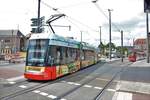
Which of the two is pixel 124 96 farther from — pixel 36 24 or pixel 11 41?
pixel 11 41

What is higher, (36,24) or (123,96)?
(36,24)

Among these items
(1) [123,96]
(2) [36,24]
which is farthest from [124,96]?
(2) [36,24]

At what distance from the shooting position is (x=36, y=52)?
58.1 ft

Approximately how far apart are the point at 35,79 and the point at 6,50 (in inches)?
3807

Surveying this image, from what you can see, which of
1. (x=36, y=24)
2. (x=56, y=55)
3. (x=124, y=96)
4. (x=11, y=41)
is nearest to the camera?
(x=124, y=96)

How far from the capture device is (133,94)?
13523 millimetres

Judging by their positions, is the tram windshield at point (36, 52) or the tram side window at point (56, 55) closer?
the tram windshield at point (36, 52)

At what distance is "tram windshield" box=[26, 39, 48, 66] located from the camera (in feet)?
57.2

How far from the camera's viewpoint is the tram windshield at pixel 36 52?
1742cm

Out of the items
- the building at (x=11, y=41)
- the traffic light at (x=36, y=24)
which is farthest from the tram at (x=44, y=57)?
the building at (x=11, y=41)

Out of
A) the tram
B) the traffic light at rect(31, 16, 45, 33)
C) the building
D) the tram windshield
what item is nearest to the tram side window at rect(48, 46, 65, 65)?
the tram

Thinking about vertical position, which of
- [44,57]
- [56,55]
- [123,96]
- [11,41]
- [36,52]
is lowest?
[123,96]

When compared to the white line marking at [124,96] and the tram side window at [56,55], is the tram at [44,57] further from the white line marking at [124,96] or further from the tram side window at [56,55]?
the white line marking at [124,96]

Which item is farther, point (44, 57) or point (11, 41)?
point (11, 41)
